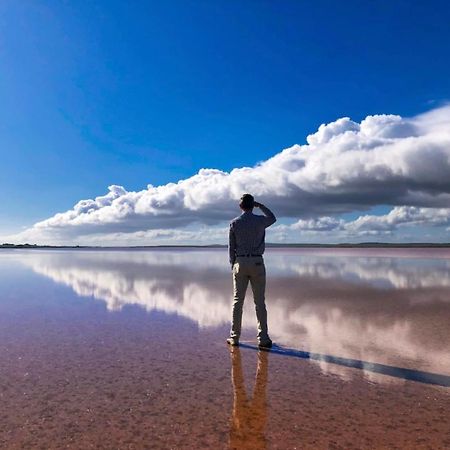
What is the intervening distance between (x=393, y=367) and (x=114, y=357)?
4732mm

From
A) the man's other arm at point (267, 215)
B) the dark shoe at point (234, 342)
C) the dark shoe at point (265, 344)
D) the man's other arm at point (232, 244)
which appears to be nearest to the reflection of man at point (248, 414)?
the dark shoe at point (265, 344)

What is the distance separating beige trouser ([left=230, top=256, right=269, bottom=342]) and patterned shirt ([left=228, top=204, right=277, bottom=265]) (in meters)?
0.16

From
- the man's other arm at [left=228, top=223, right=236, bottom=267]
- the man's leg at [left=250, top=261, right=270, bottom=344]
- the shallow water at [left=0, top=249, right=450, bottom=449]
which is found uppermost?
the man's other arm at [left=228, top=223, right=236, bottom=267]

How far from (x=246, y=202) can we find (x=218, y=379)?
11.4ft

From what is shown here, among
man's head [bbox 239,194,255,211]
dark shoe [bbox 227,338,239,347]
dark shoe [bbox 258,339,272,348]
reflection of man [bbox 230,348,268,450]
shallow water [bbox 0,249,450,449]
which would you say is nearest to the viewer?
reflection of man [bbox 230,348,268,450]

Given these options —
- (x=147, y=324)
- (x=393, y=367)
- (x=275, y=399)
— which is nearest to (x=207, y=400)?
(x=275, y=399)

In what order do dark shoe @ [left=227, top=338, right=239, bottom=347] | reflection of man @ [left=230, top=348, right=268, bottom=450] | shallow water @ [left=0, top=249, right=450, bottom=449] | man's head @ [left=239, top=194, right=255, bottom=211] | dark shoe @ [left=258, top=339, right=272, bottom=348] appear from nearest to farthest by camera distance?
reflection of man @ [left=230, top=348, right=268, bottom=450] < shallow water @ [left=0, top=249, right=450, bottom=449] < dark shoe @ [left=258, top=339, right=272, bottom=348] < dark shoe @ [left=227, top=338, right=239, bottom=347] < man's head @ [left=239, top=194, right=255, bottom=211]

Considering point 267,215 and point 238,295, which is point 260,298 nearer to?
point 238,295

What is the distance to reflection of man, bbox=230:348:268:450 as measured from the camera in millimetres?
4249

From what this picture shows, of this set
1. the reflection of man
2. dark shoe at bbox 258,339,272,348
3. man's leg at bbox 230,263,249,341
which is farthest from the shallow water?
man's leg at bbox 230,263,249,341

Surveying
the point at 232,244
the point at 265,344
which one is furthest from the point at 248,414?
the point at 232,244

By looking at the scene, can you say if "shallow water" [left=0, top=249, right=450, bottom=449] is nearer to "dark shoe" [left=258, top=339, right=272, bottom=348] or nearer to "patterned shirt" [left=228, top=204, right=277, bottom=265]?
"dark shoe" [left=258, top=339, right=272, bottom=348]

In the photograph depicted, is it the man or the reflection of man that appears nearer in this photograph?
the reflection of man

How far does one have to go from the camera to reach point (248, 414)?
4910 millimetres
